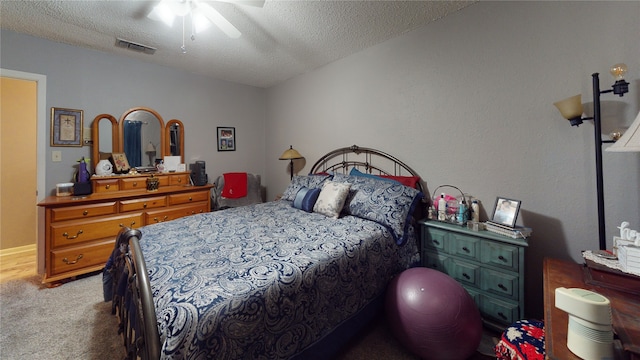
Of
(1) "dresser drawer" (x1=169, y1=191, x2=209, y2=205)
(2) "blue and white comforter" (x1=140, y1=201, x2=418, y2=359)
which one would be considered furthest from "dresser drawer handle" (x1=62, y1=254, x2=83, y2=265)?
(2) "blue and white comforter" (x1=140, y1=201, x2=418, y2=359)

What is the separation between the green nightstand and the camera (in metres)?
1.70

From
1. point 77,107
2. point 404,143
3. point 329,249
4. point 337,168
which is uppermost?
point 77,107

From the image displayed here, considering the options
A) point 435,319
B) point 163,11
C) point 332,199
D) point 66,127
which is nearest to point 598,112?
point 435,319

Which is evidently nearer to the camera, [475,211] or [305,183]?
[475,211]

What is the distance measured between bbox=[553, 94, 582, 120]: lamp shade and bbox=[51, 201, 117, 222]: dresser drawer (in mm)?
4119

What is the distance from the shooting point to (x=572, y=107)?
158cm

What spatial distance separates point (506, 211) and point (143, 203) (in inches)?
146

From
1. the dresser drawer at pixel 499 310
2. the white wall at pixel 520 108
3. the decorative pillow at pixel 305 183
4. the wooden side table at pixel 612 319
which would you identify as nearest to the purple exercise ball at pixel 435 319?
the dresser drawer at pixel 499 310

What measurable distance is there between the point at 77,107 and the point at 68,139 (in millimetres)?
387

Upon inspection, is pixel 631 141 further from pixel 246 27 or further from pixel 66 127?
pixel 66 127

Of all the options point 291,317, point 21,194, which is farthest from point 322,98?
point 21,194

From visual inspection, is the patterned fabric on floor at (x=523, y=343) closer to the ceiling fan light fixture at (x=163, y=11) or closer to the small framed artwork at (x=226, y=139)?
the ceiling fan light fixture at (x=163, y=11)

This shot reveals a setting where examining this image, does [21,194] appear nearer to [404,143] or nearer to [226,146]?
[226,146]

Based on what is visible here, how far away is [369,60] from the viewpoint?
2.91 m
